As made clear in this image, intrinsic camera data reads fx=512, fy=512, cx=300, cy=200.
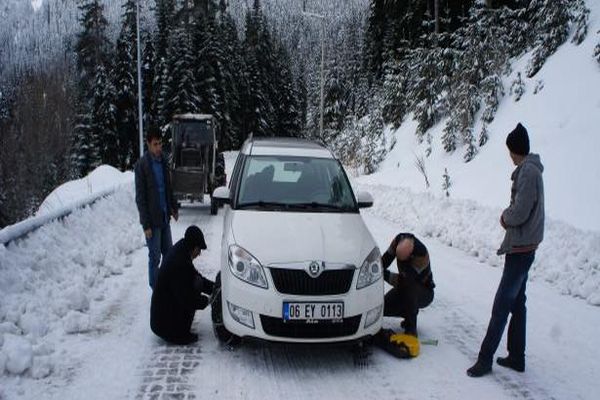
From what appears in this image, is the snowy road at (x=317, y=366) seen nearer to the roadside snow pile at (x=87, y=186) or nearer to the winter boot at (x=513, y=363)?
the winter boot at (x=513, y=363)

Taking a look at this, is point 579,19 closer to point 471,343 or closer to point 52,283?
point 471,343

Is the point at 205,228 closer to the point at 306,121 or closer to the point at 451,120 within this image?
the point at 451,120

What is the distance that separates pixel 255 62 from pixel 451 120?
129 ft

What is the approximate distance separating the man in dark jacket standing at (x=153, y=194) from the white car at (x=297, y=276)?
53.3 inches

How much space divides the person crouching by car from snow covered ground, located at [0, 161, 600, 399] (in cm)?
19

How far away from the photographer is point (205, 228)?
42.3 ft

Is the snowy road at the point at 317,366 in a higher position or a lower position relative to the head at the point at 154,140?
lower

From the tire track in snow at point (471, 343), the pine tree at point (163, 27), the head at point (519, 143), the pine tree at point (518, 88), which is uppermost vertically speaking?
the pine tree at point (163, 27)

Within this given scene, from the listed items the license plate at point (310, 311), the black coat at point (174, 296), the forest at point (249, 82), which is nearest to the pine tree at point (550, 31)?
the forest at point (249, 82)

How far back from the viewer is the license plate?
4488 mm

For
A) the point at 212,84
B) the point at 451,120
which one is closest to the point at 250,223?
the point at 451,120

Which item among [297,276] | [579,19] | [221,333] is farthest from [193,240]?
[579,19]

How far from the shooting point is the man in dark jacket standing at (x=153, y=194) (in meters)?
6.46

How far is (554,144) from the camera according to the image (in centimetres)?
1330
